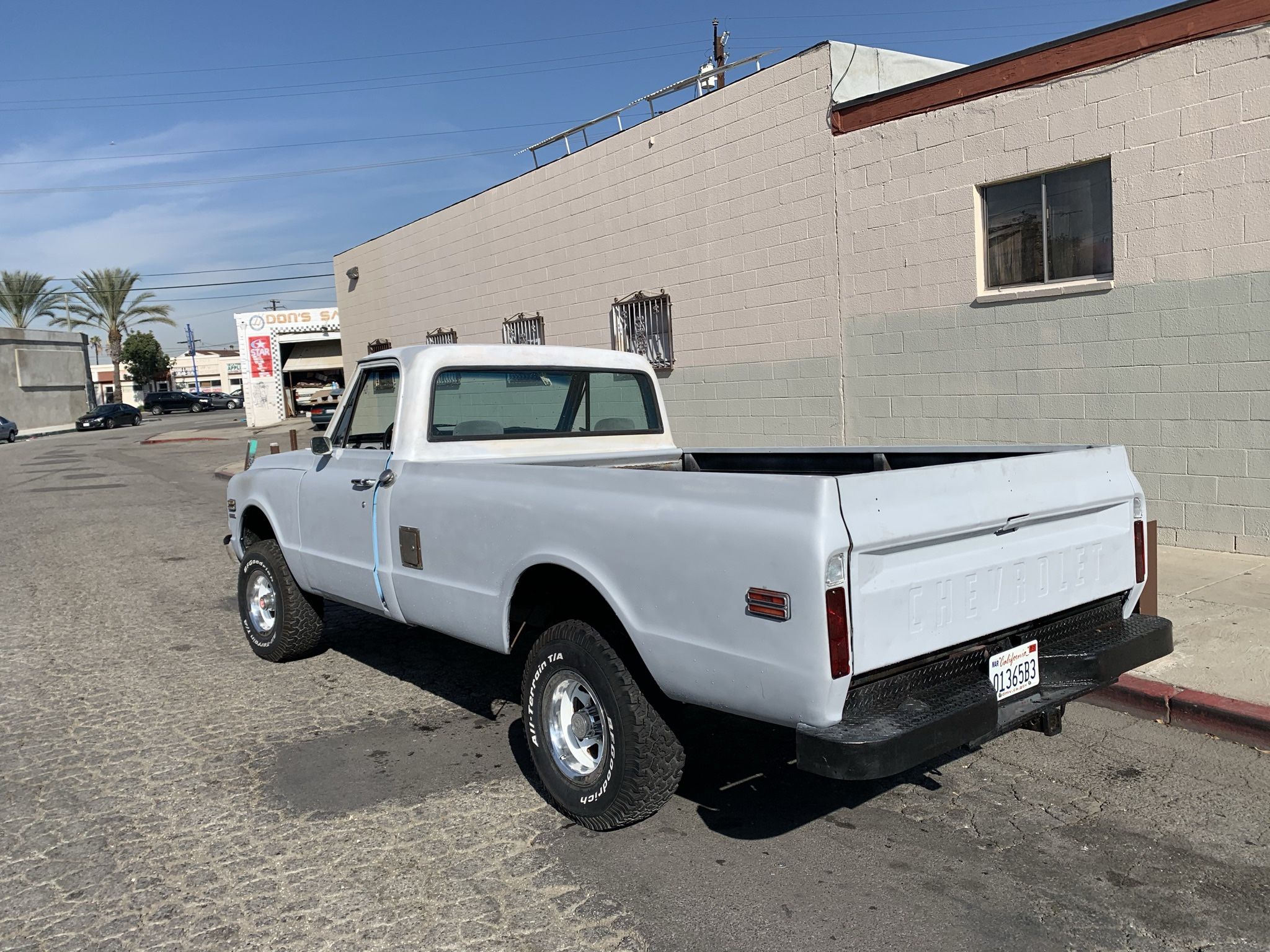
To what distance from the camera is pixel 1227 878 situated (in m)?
3.51

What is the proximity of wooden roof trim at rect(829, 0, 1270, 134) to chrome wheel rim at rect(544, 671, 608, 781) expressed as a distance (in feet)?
23.4

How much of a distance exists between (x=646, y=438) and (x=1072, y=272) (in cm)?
486

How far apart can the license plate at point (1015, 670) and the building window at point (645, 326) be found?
10.1 metres

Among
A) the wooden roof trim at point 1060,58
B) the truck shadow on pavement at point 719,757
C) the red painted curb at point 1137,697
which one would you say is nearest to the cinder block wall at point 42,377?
the wooden roof trim at point 1060,58

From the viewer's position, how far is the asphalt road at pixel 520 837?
3.29m

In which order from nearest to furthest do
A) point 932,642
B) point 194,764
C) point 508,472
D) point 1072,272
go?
point 932,642, point 508,472, point 194,764, point 1072,272

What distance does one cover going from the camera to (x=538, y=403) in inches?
231

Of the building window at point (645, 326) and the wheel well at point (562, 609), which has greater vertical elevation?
the building window at point (645, 326)

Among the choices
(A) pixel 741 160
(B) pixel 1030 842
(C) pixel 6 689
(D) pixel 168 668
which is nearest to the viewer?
(B) pixel 1030 842

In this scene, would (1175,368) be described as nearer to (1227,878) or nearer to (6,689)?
(1227,878)

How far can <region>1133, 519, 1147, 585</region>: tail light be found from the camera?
418cm

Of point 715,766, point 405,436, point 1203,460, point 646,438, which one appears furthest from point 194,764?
point 1203,460

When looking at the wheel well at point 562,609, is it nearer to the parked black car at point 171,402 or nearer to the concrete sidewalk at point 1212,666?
the concrete sidewalk at point 1212,666

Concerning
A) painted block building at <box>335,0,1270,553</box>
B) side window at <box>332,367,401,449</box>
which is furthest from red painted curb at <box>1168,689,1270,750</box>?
side window at <box>332,367,401,449</box>
